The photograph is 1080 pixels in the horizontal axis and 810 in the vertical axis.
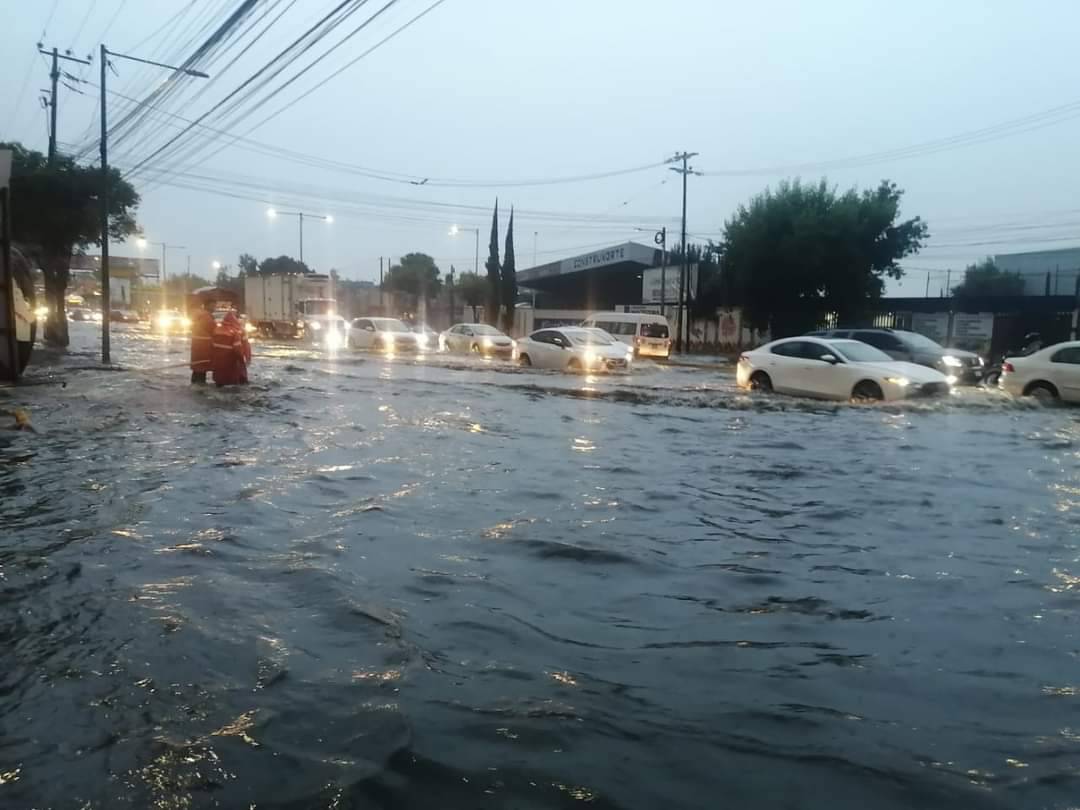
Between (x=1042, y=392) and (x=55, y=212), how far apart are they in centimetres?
2810

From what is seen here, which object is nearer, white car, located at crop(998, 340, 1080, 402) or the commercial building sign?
white car, located at crop(998, 340, 1080, 402)

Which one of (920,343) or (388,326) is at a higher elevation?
(388,326)

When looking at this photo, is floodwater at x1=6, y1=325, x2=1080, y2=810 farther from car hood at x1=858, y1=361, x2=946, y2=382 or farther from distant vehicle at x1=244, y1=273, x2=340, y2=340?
distant vehicle at x1=244, y1=273, x2=340, y2=340

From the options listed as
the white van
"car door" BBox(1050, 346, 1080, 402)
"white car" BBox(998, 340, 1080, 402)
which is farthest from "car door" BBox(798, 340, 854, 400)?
the white van

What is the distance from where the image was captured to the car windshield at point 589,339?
2362 centimetres

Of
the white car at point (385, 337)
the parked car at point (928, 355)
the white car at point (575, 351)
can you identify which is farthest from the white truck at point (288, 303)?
the parked car at point (928, 355)

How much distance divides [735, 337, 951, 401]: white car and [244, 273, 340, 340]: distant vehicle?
30.8m

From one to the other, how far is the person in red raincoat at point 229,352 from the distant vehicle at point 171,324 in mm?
37577

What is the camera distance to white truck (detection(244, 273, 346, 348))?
43906 mm

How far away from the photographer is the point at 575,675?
148 inches

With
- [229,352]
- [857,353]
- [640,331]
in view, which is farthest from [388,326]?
[857,353]

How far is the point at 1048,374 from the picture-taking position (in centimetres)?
1574

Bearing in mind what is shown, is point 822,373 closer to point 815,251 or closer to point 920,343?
point 920,343

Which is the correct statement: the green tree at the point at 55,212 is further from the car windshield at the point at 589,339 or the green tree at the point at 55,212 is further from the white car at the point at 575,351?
the car windshield at the point at 589,339
